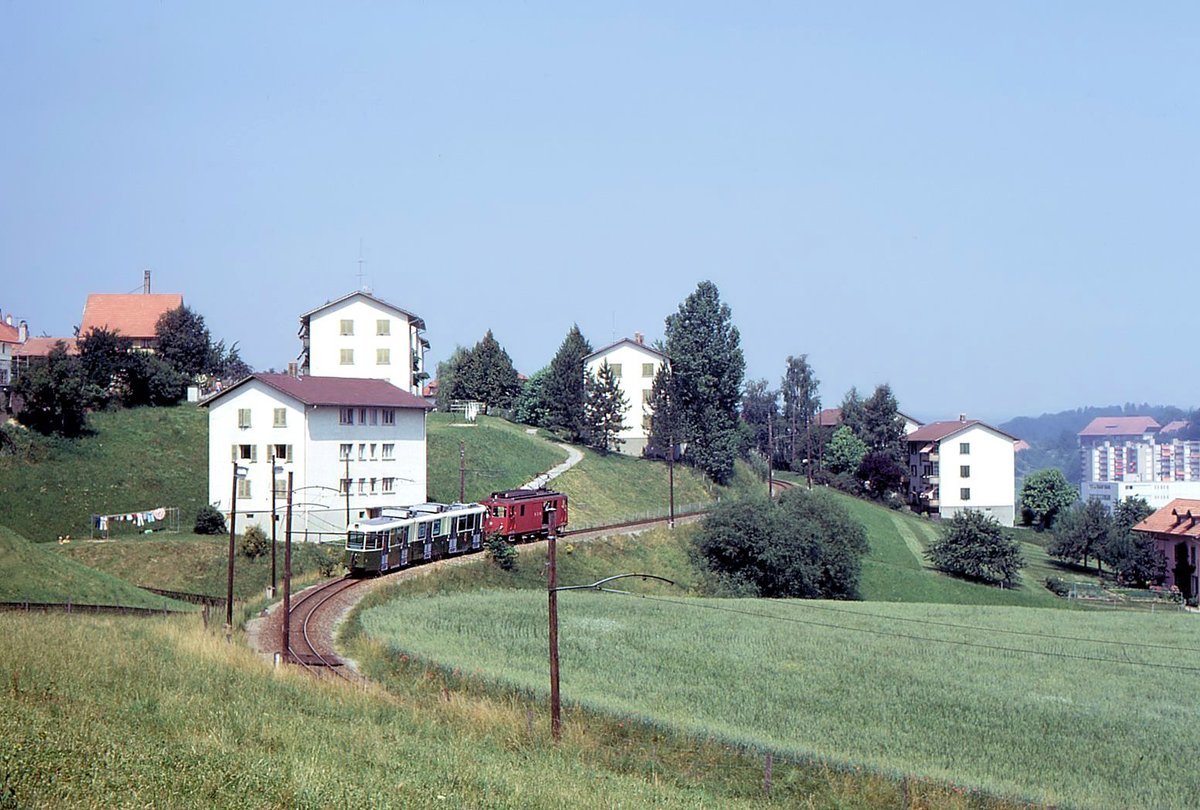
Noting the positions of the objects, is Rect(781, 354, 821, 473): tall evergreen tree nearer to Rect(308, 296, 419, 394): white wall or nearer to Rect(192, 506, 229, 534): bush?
Rect(308, 296, 419, 394): white wall

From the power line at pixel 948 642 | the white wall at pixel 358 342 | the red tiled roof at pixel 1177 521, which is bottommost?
the power line at pixel 948 642

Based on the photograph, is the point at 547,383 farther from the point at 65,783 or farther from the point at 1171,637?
the point at 65,783

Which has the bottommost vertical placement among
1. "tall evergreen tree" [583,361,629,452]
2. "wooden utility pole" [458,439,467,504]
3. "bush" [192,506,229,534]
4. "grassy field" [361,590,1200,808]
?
"grassy field" [361,590,1200,808]

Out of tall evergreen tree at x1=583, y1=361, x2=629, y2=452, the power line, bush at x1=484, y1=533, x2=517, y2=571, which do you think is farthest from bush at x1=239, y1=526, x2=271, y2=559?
tall evergreen tree at x1=583, y1=361, x2=629, y2=452

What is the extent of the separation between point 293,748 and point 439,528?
1344 inches

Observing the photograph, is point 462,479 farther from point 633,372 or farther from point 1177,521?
point 1177,521

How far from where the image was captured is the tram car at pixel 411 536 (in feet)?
154

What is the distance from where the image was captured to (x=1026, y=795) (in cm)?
1998

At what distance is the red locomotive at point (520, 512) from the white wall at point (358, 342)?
24.9m

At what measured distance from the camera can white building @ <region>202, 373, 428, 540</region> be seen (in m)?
56.3

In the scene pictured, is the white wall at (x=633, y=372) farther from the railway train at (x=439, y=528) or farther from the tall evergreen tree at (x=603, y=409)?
the railway train at (x=439, y=528)

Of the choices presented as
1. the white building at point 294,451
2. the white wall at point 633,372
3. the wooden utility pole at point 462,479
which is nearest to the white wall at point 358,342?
the wooden utility pole at point 462,479

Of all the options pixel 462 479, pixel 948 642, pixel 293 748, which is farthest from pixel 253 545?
pixel 293 748

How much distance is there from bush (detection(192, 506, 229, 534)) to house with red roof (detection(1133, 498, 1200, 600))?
60.0 meters
